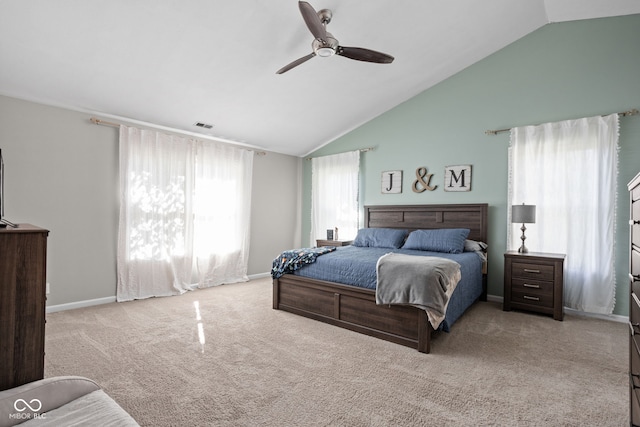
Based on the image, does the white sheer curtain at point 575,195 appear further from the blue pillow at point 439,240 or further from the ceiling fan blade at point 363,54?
the ceiling fan blade at point 363,54

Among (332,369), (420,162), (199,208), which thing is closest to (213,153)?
(199,208)

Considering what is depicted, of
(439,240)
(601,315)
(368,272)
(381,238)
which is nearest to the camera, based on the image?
(368,272)

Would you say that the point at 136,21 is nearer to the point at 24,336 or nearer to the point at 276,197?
the point at 24,336

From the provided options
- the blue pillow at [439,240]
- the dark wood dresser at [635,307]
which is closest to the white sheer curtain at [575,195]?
the blue pillow at [439,240]

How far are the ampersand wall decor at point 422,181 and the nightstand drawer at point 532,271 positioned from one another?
1.56 metres

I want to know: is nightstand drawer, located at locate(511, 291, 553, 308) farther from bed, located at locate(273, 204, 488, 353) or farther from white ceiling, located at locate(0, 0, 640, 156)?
white ceiling, located at locate(0, 0, 640, 156)

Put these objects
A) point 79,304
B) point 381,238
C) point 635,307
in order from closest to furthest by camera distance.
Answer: point 635,307
point 79,304
point 381,238

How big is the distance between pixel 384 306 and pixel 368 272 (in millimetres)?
344

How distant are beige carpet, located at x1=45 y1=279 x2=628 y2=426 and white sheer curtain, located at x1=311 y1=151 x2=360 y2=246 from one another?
2542mm

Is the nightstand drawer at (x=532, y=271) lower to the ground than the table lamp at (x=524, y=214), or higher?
lower

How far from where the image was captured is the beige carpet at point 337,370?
6.17 feet

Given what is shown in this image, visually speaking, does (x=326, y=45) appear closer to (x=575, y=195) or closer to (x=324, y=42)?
(x=324, y=42)

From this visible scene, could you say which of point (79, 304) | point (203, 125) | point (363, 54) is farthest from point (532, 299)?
point (79, 304)

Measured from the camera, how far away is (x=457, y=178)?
457 cm
